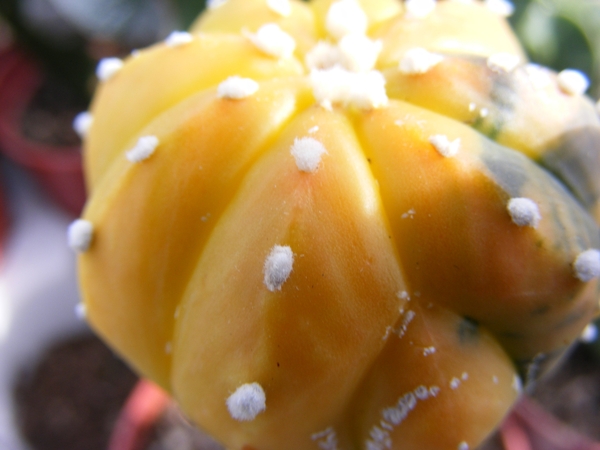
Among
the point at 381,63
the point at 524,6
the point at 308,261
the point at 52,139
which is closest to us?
the point at 308,261

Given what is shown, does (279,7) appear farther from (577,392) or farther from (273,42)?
(577,392)

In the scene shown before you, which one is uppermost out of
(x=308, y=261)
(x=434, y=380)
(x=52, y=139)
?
(x=308, y=261)

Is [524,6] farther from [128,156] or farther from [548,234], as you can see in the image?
[128,156]

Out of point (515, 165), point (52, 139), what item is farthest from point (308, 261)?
point (52, 139)

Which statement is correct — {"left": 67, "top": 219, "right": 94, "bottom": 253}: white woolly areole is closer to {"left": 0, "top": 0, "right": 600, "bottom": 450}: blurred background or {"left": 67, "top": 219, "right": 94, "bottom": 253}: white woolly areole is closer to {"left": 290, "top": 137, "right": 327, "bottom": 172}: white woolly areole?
{"left": 290, "top": 137, "right": 327, "bottom": 172}: white woolly areole

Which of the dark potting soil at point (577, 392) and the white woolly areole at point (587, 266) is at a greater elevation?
the white woolly areole at point (587, 266)

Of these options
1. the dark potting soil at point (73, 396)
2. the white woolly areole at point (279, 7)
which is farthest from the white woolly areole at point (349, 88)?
the dark potting soil at point (73, 396)

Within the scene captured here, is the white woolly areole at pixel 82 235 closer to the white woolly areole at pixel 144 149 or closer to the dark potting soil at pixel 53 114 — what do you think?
the white woolly areole at pixel 144 149

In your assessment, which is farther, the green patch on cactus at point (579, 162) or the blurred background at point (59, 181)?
the blurred background at point (59, 181)
